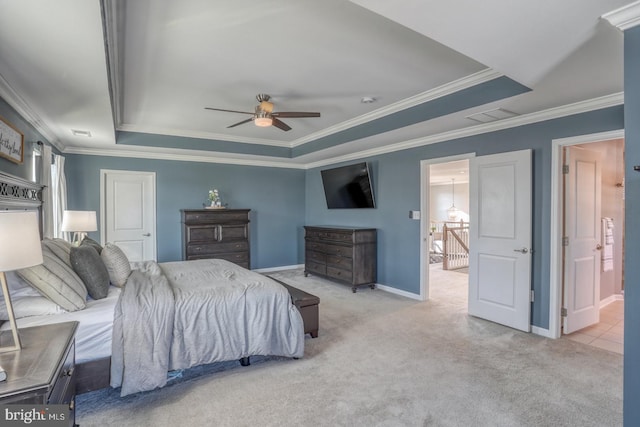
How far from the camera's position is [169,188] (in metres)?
6.01

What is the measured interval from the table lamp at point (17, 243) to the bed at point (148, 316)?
0.72 m

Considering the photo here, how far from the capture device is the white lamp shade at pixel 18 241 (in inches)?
54.9

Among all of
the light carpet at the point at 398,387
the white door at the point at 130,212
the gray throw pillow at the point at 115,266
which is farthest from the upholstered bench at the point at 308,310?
the white door at the point at 130,212

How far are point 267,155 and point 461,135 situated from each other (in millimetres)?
3448

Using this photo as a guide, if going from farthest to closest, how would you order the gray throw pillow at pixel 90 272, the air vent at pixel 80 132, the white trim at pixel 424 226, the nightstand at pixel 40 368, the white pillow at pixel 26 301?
the white trim at pixel 424 226 → the air vent at pixel 80 132 → the gray throw pillow at pixel 90 272 → the white pillow at pixel 26 301 → the nightstand at pixel 40 368

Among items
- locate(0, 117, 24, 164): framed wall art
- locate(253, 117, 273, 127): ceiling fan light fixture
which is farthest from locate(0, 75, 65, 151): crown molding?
locate(253, 117, 273, 127): ceiling fan light fixture

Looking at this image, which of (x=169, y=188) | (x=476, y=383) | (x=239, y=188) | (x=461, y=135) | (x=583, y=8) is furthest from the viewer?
(x=239, y=188)

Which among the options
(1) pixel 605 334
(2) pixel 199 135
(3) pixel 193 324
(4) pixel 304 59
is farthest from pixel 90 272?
(1) pixel 605 334

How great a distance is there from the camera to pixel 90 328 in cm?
222

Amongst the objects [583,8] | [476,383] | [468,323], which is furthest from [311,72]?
[468,323]

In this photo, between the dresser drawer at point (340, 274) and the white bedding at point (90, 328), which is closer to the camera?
the white bedding at point (90, 328)

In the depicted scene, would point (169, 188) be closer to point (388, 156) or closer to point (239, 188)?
point (239, 188)

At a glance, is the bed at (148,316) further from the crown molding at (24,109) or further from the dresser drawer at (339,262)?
the dresser drawer at (339,262)

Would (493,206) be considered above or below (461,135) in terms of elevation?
below
